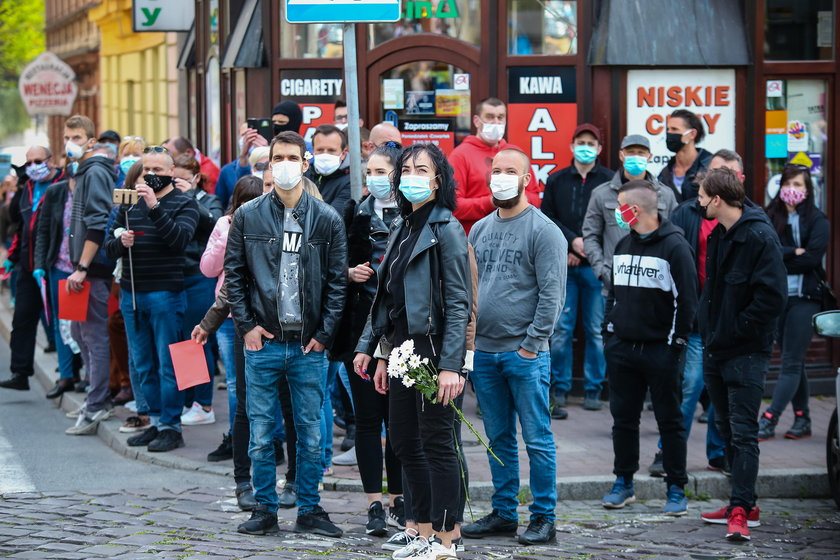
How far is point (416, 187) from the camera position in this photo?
20.9 ft

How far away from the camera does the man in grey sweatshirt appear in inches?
272

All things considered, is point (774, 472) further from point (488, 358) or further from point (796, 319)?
point (488, 358)

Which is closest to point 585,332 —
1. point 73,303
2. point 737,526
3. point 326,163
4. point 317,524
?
point 326,163

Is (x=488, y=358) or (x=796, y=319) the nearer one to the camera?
(x=488, y=358)

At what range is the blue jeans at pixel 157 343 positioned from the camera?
364 inches

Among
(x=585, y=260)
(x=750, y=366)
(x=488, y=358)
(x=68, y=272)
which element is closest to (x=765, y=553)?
(x=750, y=366)

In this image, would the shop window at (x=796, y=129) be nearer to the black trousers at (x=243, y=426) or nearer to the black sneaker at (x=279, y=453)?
the black sneaker at (x=279, y=453)

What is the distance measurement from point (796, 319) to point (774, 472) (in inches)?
62.3

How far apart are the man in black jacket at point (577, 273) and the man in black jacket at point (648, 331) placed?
2.38 metres

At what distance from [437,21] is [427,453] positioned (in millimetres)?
6026

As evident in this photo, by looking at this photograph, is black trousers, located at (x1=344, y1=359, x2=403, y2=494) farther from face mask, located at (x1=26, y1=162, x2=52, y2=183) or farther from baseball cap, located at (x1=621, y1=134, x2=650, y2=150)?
face mask, located at (x1=26, y1=162, x2=52, y2=183)

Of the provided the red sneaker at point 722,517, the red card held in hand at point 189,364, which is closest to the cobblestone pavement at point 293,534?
the red sneaker at point 722,517

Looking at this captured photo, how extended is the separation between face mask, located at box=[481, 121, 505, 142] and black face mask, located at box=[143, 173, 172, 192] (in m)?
2.36

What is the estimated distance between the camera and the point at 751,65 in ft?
36.0
